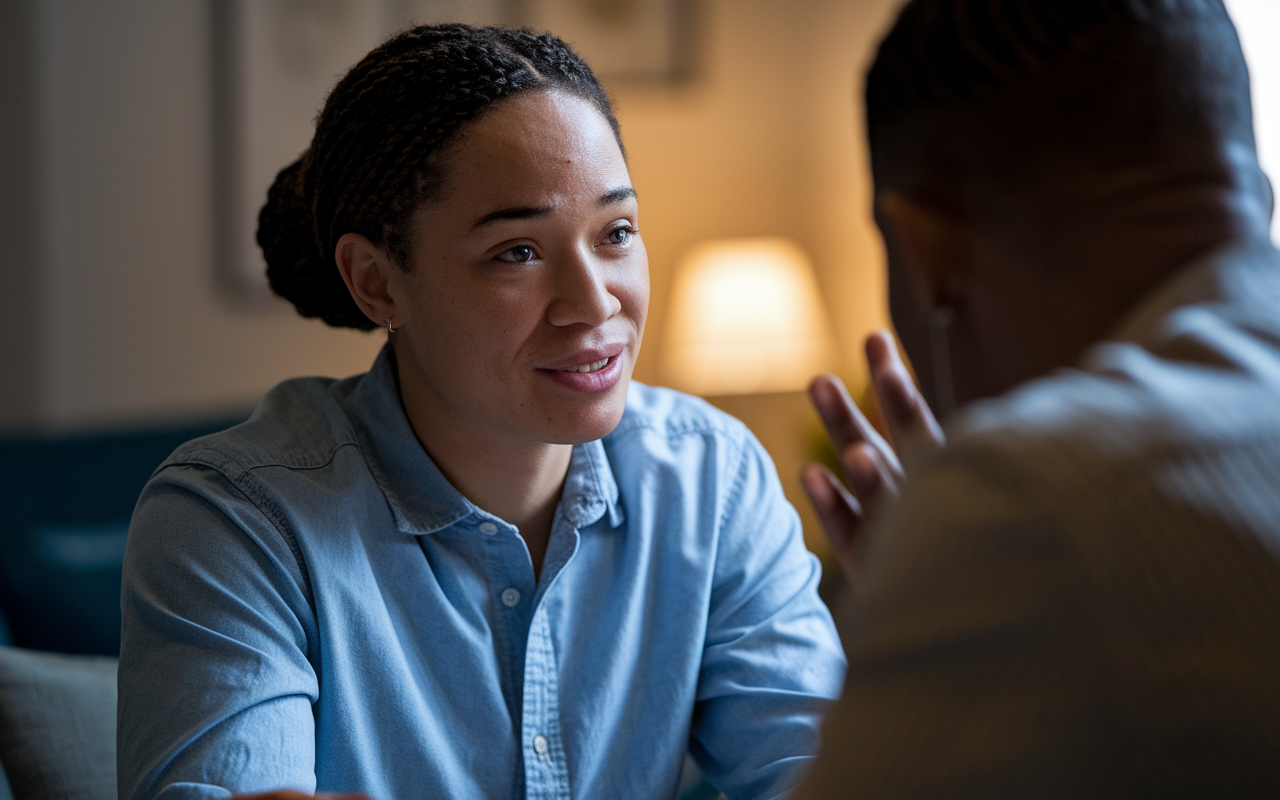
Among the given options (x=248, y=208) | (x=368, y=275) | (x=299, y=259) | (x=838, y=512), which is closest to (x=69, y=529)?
(x=248, y=208)

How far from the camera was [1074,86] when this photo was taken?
671 millimetres

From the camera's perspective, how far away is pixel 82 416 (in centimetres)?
265

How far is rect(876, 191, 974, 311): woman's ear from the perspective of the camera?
2.47 ft

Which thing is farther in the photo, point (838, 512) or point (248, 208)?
point (248, 208)

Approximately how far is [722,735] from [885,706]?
680 millimetres

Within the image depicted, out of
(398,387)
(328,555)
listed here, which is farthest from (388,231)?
(328,555)

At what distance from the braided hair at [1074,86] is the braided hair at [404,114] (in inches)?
20.7

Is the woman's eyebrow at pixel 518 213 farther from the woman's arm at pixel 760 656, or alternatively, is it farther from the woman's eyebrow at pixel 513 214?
the woman's arm at pixel 760 656

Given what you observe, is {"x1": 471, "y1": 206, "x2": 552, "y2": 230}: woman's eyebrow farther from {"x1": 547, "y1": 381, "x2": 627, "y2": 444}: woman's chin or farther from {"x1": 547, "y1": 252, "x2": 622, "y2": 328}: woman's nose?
{"x1": 547, "y1": 381, "x2": 627, "y2": 444}: woman's chin

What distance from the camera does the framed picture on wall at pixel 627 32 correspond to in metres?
3.09

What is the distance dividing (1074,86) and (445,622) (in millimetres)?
750

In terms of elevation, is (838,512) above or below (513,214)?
below

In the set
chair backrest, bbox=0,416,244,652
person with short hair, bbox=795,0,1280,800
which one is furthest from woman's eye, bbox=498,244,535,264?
chair backrest, bbox=0,416,244,652

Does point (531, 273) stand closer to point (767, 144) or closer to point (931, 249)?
point (931, 249)
